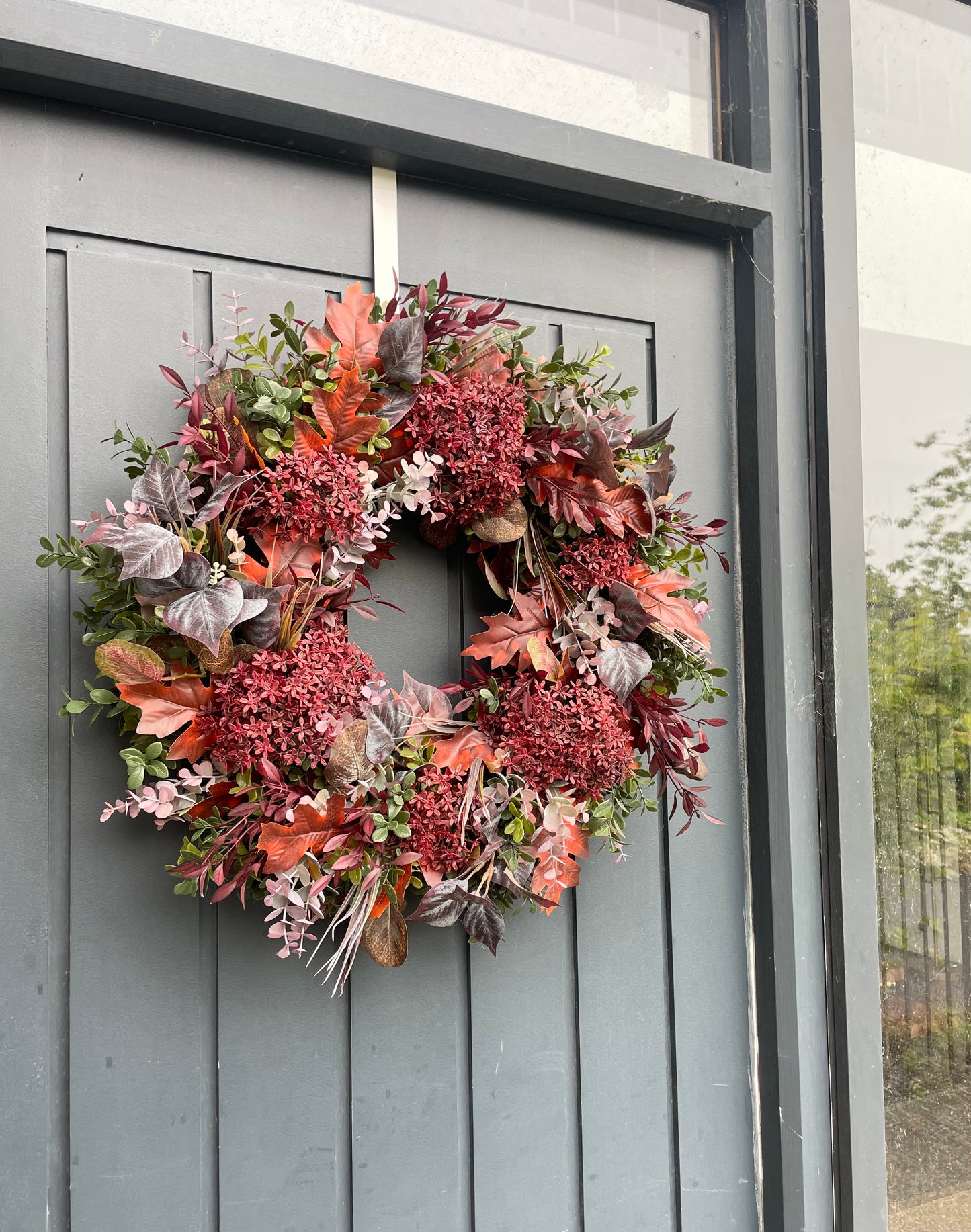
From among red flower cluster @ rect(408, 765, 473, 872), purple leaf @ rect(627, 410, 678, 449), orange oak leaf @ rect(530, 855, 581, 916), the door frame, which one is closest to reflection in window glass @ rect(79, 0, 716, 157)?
the door frame

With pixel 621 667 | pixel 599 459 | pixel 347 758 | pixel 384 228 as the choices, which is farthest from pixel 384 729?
pixel 384 228

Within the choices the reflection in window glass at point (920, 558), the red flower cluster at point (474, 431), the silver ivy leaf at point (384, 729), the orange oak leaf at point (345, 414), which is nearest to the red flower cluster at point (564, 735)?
the silver ivy leaf at point (384, 729)

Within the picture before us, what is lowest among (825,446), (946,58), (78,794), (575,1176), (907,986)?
(575,1176)

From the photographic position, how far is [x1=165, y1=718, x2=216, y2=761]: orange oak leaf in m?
0.86

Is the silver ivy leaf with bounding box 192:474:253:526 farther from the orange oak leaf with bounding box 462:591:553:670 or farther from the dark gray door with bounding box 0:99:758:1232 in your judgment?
the orange oak leaf with bounding box 462:591:553:670

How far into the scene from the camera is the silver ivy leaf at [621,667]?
990mm

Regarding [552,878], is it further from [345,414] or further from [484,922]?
[345,414]

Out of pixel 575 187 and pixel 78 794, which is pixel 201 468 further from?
pixel 575 187

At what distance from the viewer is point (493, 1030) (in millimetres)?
1107

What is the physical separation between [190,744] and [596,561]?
1.61 ft

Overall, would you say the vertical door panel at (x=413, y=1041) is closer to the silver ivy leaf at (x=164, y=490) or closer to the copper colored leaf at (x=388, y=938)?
the copper colored leaf at (x=388, y=938)

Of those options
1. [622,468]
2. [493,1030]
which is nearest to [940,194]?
[622,468]

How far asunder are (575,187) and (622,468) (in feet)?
1.33

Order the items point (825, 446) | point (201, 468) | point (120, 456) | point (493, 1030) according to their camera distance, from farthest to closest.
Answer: point (825, 446), point (493, 1030), point (120, 456), point (201, 468)
